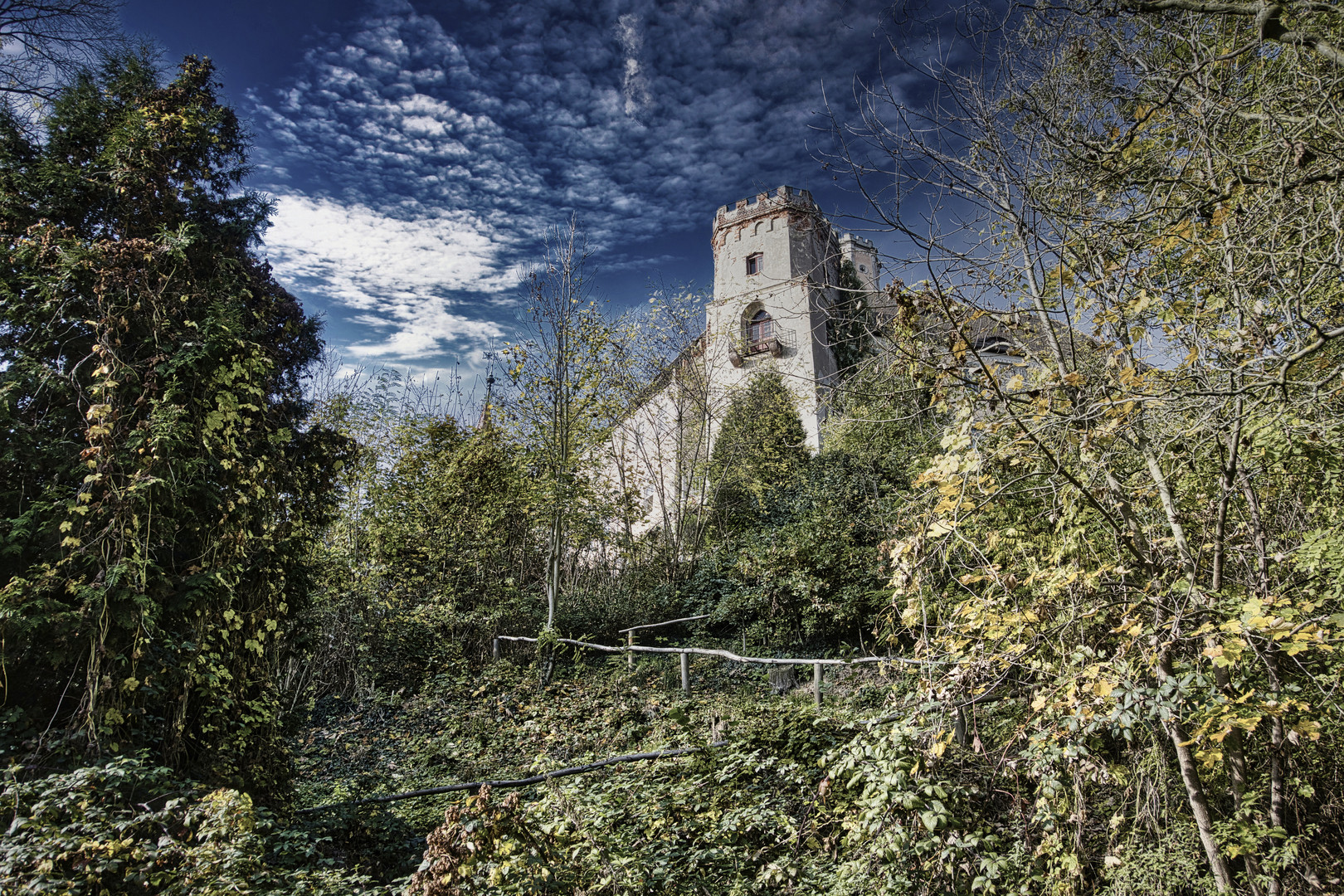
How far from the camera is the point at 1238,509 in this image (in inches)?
128

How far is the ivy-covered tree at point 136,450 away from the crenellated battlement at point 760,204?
14.6 meters

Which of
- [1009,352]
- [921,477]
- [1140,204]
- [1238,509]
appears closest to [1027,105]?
[1140,204]

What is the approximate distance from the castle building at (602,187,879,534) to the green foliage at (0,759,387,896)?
8413 millimetres

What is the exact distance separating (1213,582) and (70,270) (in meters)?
7.14

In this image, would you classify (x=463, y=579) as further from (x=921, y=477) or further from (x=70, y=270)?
(x=921, y=477)

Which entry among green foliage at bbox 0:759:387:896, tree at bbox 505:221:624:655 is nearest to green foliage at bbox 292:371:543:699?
tree at bbox 505:221:624:655

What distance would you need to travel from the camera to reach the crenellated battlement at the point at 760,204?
57.4ft

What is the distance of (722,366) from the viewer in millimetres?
14789

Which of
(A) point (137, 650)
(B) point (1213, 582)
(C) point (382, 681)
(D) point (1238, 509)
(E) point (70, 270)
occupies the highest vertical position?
(E) point (70, 270)

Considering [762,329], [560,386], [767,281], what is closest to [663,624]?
[560,386]

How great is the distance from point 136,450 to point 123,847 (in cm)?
259

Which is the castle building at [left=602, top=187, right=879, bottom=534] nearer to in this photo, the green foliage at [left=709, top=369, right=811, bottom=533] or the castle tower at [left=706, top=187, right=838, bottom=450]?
the castle tower at [left=706, top=187, right=838, bottom=450]

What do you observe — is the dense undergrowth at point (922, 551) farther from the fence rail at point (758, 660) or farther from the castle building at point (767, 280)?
the castle building at point (767, 280)

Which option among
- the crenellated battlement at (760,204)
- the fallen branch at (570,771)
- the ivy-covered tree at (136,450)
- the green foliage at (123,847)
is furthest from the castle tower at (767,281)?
the green foliage at (123,847)
